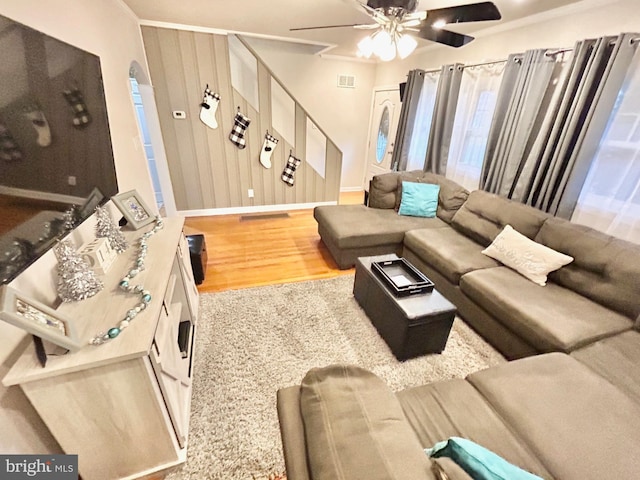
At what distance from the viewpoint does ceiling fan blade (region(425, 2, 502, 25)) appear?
153cm

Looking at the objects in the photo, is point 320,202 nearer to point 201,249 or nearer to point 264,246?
point 264,246

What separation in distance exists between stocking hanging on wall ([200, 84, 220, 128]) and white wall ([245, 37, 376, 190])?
116 centimetres

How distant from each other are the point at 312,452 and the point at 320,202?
13.4ft

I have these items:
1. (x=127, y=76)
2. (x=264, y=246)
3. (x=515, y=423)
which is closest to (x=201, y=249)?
(x=264, y=246)

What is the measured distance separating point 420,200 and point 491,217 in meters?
0.78

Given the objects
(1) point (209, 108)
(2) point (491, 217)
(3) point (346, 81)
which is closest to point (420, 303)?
(2) point (491, 217)

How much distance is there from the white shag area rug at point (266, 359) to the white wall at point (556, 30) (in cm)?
241

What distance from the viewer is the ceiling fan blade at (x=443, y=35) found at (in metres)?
1.88

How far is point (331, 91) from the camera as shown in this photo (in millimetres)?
4711

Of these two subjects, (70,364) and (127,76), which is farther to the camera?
(127,76)

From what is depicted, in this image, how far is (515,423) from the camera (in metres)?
1.04

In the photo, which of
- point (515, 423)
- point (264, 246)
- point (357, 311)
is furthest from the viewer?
point (264, 246)

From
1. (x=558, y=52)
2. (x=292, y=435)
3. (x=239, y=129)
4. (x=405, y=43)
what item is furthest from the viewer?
(x=239, y=129)

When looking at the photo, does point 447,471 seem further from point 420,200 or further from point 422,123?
point 422,123
